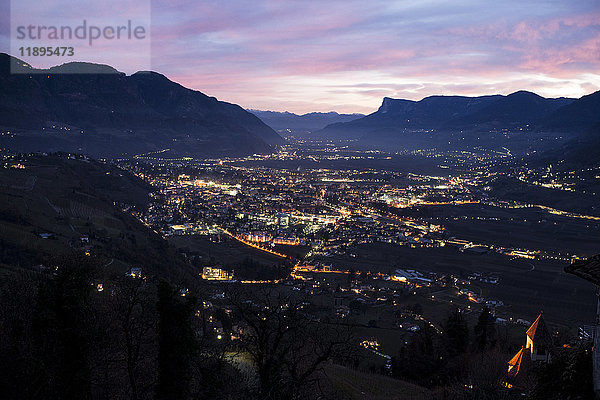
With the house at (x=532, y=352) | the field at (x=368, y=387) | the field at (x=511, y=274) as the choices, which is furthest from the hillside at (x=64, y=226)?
the house at (x=532, y=352)

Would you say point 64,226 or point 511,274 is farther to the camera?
point 511,274

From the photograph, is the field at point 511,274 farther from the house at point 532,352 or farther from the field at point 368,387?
the field at point 368,387

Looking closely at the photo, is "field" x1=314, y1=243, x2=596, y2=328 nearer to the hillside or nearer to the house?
the house

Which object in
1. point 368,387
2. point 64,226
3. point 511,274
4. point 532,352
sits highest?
point 64,226

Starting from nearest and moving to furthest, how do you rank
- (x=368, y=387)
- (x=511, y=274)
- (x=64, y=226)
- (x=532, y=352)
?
(x=532, y=352) → (x=368, y=387) → (x=64, y=226) → (x=511, y=274)

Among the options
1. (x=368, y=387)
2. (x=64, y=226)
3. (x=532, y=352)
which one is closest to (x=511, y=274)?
(x=532, y=352)

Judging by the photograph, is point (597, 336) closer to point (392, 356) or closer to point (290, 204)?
point (392, 356)

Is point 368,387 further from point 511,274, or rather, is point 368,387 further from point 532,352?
point 511,274

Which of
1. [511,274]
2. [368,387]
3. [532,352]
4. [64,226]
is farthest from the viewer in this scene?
[511,274]

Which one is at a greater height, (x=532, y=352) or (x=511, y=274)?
(x=532, y=352)
